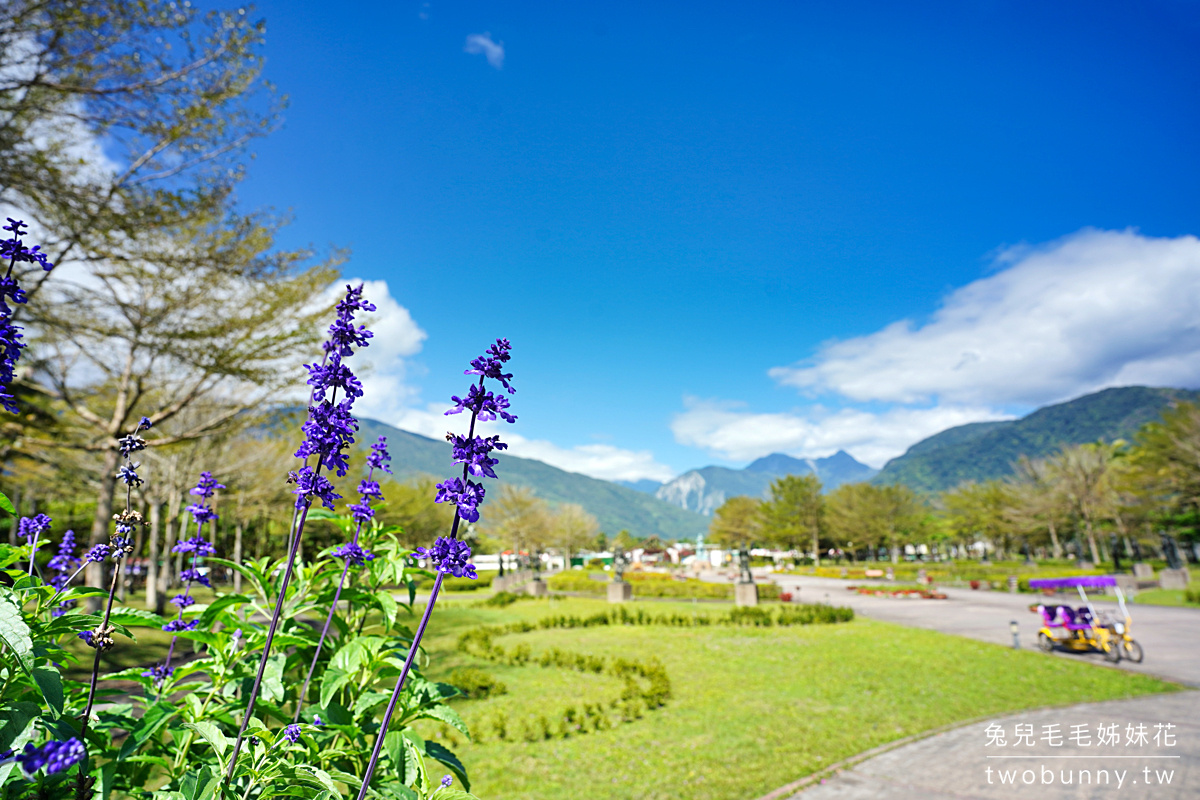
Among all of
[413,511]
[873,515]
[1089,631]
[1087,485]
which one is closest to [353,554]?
[1089,631]

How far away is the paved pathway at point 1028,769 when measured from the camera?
20.8 ft

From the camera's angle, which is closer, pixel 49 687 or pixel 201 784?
pixel 49 687

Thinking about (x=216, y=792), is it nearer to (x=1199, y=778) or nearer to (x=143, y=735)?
(x=143, y=735)

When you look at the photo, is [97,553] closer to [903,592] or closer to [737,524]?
[903,592]

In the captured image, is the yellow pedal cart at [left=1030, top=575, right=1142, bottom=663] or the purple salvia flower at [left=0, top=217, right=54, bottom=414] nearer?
the purple salvia flower at [left=0, top=217, right=54, bottom=414]

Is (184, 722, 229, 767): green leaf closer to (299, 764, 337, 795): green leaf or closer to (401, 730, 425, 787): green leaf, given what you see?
(299, 764, 337, 795): green leaf

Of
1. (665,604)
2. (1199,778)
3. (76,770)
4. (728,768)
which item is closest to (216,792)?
(76,770)

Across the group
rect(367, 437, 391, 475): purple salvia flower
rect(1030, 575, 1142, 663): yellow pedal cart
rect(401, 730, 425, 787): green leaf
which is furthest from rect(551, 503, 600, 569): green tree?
rect(401, 730, 425, 787): green leaf

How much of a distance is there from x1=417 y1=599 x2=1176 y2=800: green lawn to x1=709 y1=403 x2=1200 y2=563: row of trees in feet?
47.6

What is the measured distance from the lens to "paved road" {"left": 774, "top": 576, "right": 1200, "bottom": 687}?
41.5ft

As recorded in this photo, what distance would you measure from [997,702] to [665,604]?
719 inches

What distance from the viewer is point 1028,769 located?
7.00 metres

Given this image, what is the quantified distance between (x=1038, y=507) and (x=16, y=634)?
53.3 meters

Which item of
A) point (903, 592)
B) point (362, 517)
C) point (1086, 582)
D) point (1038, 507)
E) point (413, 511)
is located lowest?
point (903, 592)
